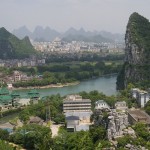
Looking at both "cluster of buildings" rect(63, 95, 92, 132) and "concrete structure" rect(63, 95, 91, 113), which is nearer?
"cluster of buildings" rect(63, 95, 92, 132)

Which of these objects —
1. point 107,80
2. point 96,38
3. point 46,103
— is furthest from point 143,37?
point 96,38

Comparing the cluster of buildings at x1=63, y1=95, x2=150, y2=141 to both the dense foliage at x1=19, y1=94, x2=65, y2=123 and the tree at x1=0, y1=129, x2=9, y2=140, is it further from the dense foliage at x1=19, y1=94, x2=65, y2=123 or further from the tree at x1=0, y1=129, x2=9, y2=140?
the tree at x1=0, y1=129, x2=9, y2=140

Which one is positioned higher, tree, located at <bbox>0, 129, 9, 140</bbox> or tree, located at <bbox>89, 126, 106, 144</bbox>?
tree, located at <bbox>89, 126, 106, 144</bbox>

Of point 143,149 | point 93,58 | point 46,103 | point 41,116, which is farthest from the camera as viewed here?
point 93,58

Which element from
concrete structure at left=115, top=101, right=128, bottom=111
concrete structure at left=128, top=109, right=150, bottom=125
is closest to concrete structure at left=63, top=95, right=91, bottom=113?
concrete structure at left=115, top=101, right=128, bottom=111

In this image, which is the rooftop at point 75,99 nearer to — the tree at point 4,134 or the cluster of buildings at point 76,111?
the cluster of buildings at point 76,111

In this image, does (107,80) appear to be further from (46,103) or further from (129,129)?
(129,129)
